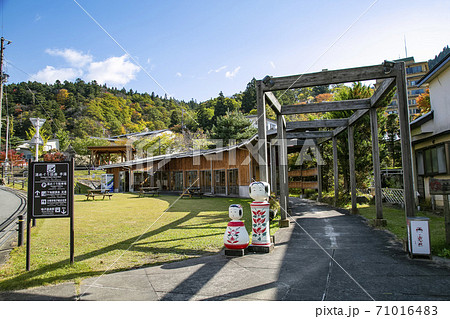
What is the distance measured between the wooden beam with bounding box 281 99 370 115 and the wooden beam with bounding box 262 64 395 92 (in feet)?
6.53

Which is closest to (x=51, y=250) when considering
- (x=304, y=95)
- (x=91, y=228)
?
(x=91, y=228)

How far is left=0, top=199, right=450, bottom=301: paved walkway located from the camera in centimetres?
335

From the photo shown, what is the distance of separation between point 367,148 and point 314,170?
4.71m

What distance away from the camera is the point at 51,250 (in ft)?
20.0

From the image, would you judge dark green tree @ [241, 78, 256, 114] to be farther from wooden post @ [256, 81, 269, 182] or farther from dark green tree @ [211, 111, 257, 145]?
wooden post @ [256, 81, 269, 182]

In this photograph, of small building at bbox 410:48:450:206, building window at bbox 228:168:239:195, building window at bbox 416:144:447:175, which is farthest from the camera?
building window at bbox 228:168:239:195

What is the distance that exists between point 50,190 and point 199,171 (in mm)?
18954

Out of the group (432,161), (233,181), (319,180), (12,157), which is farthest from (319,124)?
(12,157)

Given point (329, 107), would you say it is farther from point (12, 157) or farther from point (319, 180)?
point (12, 157)

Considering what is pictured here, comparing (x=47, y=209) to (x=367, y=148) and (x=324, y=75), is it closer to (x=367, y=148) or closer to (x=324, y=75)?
(x=324, y=75)

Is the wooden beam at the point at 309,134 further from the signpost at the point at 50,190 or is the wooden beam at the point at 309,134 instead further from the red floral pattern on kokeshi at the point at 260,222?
the signpost at the point at 50,190

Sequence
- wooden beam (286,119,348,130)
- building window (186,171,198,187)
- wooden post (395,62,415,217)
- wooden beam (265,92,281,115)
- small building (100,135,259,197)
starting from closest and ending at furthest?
wooden post (395,62,415,217) → wooden beam (265,92,281,115) → wooden beam (286,119,348,130) → small building (100,135,259,197) → building window (186,171,198,187)

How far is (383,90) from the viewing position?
718 cm

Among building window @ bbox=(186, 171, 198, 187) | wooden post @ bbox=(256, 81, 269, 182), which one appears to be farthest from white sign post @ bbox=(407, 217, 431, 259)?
building window @ bbox=(186, 171, 198, 187)
